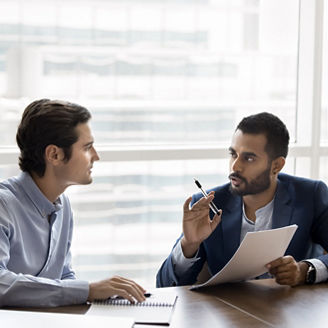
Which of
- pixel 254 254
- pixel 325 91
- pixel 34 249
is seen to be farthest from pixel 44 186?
pixel 325 91

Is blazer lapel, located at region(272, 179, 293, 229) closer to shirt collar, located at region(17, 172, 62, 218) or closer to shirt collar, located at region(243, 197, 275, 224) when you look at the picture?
shirt collar, located at region(243, 197, 275, 224)

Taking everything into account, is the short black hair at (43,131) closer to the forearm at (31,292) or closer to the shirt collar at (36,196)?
the shirt collar at (36,196)

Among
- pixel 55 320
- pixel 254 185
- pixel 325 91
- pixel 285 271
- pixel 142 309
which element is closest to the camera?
pixel 55 320

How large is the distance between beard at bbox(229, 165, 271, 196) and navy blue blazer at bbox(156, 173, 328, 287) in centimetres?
7

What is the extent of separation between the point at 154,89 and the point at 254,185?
1.16m

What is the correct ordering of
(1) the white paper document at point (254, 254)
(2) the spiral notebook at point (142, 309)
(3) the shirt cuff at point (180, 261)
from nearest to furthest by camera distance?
(2) the spiral notebook at point (142, 309) < (1) the white paper document at point (254, 254) < (3) the shirt cuff at point (180, 261)

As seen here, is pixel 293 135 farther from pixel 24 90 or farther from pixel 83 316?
pixel 83 316

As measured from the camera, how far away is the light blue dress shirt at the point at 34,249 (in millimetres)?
1923

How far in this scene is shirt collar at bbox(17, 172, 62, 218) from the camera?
224 centimetres

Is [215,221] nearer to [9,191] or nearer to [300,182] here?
[300,182]

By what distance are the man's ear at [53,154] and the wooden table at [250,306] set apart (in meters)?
0.58

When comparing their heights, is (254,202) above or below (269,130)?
below

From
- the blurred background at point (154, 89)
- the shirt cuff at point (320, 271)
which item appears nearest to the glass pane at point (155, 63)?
the blurred background at point (154, 89)

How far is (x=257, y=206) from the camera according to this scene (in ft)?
8.85
